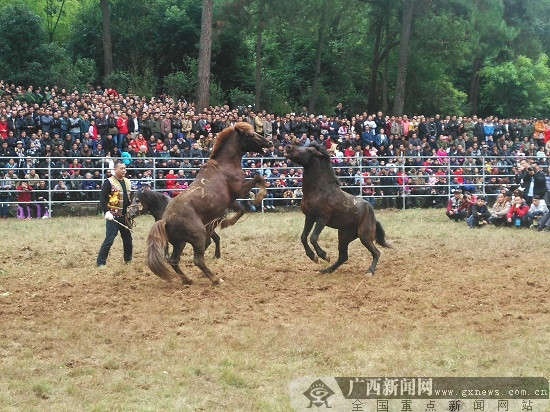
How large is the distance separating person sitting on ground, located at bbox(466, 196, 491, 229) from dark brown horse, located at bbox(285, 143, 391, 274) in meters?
7.34

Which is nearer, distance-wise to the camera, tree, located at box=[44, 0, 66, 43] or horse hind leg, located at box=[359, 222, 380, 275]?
horse hind leg, located at box=[359, 222, 380, 275]

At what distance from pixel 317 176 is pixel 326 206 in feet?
1.53

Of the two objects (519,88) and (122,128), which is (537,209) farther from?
(519,88)

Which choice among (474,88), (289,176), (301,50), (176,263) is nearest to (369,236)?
(176,263)

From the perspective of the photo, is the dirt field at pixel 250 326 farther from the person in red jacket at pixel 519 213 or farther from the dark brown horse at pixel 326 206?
the person in red jacket at pixel 519 213

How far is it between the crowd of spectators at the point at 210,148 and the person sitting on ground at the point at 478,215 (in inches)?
56.1

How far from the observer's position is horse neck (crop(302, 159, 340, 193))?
11.2 m

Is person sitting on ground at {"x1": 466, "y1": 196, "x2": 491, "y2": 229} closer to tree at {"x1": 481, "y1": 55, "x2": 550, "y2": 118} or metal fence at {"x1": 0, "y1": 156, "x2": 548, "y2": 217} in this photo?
metal fence at {"x1": 0, "y1": 156, "x2": 548, "y2": 217}

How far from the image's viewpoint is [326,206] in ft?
36.2

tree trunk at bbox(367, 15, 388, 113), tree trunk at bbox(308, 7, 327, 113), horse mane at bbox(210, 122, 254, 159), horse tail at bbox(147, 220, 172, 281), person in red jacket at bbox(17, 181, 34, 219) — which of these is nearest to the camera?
horse tail at bbox(147, 220, 172, 281)

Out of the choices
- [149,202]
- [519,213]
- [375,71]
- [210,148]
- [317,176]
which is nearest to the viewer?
[317,176]

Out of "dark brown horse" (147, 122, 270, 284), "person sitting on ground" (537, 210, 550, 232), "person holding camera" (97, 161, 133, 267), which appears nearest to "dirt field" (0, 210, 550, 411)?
"dark brown horse" (147, 122, 270, 284)

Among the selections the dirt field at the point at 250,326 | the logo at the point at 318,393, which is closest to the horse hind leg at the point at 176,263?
the dirt field at the point at 250,326

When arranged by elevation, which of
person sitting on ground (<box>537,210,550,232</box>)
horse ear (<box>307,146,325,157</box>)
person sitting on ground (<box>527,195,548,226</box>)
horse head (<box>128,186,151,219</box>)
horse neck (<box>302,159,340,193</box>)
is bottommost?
person sitting on ground (<box>537,210,550,232</box>)
